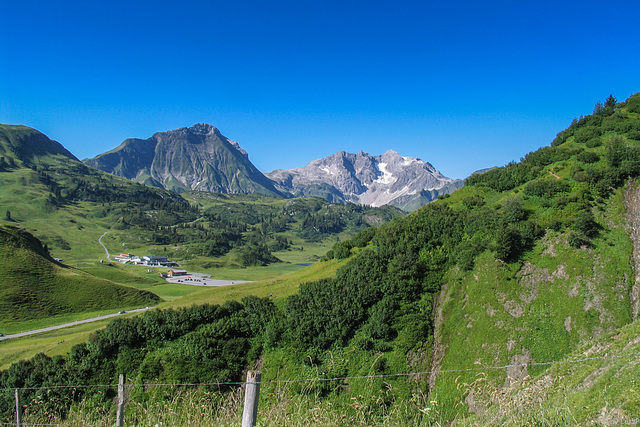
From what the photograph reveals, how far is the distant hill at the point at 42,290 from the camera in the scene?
80312mm

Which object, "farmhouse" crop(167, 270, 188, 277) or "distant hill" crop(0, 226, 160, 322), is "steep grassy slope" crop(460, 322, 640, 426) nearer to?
"distant hill" crop(0, 226, 160, 322)

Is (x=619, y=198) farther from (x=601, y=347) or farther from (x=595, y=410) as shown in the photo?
(x=595, y=410)

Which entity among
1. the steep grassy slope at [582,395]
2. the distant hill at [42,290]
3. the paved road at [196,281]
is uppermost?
the steep grassy slope at [582,395]

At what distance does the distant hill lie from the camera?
263 feet

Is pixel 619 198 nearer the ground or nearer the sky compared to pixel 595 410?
nearer the sky

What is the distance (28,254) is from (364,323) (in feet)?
360

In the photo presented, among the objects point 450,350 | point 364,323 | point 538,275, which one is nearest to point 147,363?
point 364,323

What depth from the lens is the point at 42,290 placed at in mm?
86750

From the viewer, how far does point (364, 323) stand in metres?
35.4

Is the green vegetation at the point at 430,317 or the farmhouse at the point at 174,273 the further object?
the farmhouse at the point at 174,273

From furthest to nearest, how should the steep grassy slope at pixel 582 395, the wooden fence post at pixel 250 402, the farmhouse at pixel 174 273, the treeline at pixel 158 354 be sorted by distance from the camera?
the farmhouse at pixel 174 273 < the treeline at pixel 158 354 < the steep grassy slope at pixel 582 395 < the wooden fence post at pixel 250 402

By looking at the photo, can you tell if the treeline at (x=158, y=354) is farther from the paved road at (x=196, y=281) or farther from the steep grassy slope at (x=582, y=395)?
the paved road at (x=196, y=281)

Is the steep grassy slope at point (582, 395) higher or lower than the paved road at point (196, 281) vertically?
higher

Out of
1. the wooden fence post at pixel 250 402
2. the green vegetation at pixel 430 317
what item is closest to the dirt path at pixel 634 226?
the green vegetation at pixel 430 317
